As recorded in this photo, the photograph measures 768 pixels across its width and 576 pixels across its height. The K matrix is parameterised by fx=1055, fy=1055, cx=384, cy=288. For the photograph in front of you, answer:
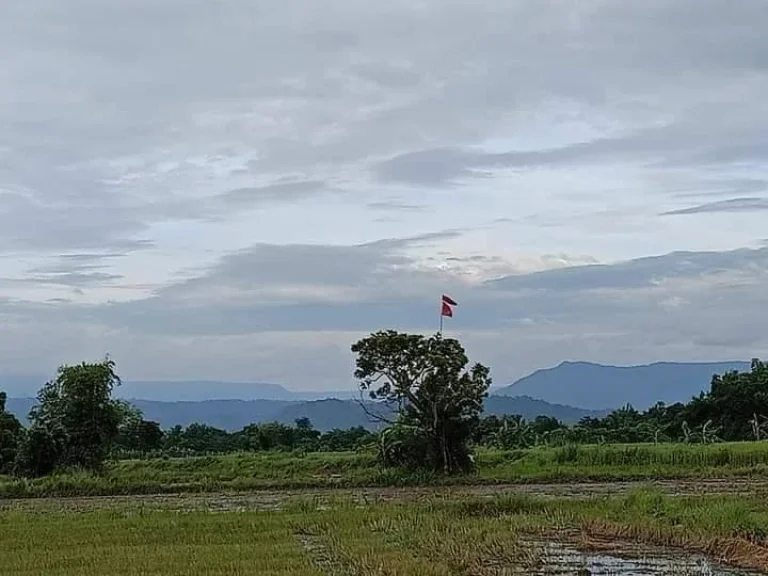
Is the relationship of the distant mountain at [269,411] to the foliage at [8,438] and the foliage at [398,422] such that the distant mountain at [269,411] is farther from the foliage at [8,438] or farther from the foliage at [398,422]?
the foliage at [398,422]

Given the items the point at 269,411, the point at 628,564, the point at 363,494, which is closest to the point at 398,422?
the point at 363,494

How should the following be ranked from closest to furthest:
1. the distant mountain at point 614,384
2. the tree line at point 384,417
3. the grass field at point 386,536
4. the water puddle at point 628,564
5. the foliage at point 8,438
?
the water puddle at point 628,564
the grass field at point 386,536
the tree line at point 384,417
the foliage at point 8,438
the distant mountain at point 614,384

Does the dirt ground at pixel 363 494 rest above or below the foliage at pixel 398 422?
below

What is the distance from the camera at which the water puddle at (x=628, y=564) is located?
1251 centimetres

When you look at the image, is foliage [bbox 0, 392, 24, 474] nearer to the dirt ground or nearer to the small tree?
the small tree

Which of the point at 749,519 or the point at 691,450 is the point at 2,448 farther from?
the point at 749,519

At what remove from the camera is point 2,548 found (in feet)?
51.0

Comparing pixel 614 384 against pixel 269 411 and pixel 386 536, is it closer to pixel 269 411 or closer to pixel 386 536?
pixel 269 411

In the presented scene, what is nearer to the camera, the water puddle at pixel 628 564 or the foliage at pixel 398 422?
the water puddle at pixel 628 564

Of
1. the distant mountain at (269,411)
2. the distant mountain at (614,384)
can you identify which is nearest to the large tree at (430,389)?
the distant mountain at (269,411)

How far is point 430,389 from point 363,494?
350 cm

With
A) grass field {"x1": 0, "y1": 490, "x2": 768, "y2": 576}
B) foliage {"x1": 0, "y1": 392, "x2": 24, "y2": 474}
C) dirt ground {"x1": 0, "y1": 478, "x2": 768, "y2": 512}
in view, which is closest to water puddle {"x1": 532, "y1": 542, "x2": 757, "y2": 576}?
grass field {"x1": 0, "y1": 490, "x2": 768, "y2": 576}

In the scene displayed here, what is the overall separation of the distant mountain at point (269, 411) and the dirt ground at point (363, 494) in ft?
192

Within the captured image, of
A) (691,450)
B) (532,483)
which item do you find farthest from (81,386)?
(691,450)
